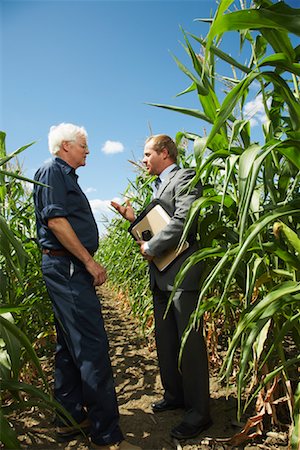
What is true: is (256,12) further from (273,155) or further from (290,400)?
(290,400)

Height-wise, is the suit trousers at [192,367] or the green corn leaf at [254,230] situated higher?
the green corn leaf at [254,230]

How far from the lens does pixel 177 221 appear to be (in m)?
1.68

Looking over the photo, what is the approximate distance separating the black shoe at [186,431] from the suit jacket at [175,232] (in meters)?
0.58

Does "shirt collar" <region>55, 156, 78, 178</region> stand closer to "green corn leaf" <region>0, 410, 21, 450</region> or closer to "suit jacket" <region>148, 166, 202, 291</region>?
"suit jacket" <region>148, 166, 202, 291</region>

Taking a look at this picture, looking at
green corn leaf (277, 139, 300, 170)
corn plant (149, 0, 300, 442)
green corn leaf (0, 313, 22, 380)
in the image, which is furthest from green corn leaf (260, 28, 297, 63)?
green corn leaf (0, 313, 22, 380)

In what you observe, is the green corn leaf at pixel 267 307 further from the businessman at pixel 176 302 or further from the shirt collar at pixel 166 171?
the shirt collar at pixel 166 171

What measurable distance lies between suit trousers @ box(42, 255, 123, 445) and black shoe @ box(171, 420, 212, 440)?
0.24 m

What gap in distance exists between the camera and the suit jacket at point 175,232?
1664 millimetres

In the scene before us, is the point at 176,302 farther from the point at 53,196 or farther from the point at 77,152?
the point at 77,152

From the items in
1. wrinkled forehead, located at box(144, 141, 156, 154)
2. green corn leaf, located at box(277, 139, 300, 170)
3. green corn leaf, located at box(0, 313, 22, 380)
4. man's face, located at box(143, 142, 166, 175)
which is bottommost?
green corn leaf, located at box(0, 313, 22, 380)

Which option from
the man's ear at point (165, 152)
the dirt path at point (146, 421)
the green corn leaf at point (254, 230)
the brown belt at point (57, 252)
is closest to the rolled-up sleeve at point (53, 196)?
→ the brown belt at point (57, 252)

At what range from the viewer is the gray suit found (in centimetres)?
164

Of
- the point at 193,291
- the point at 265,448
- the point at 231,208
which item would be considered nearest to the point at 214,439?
the point at 265,448

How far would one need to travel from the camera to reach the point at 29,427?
177 cm
